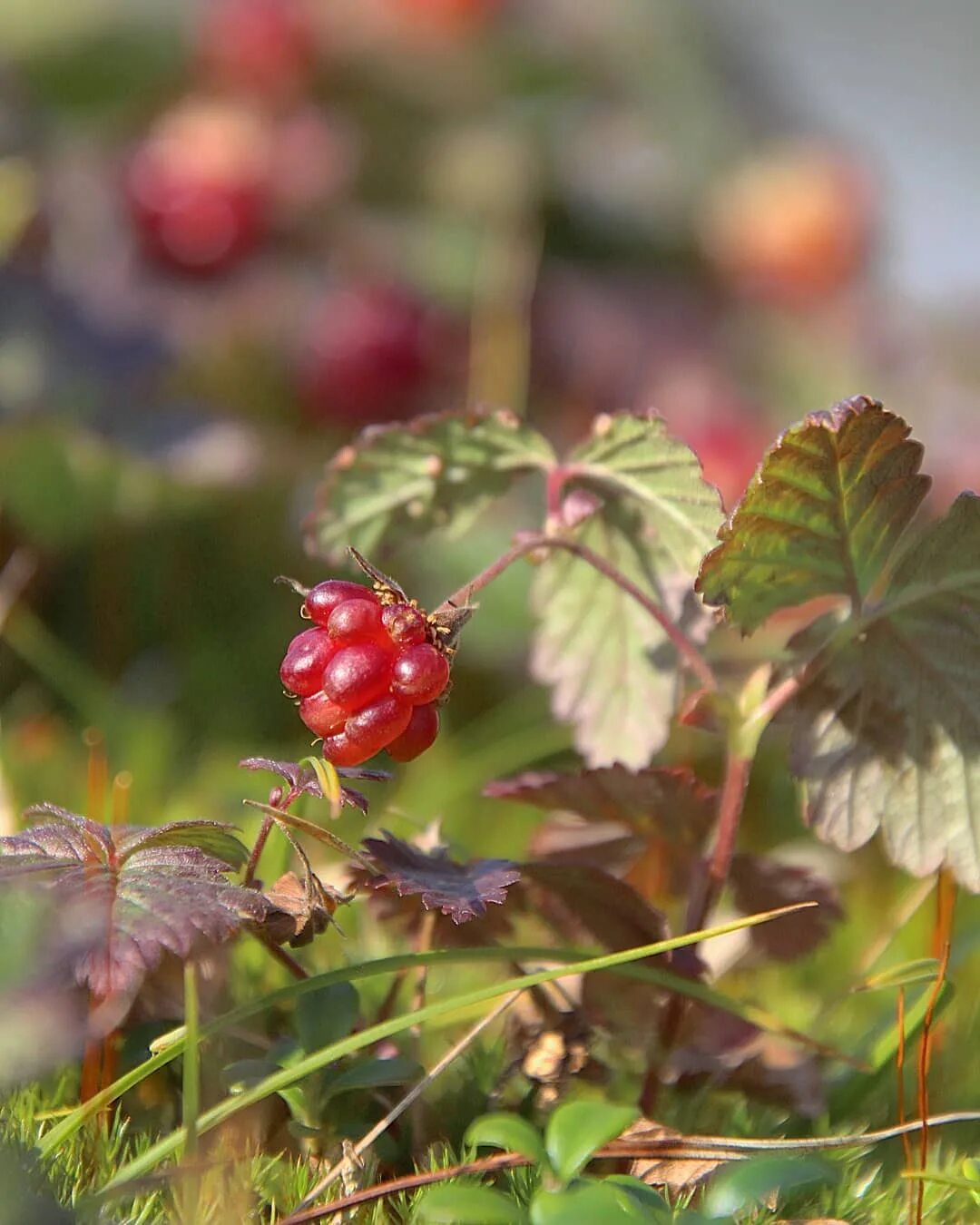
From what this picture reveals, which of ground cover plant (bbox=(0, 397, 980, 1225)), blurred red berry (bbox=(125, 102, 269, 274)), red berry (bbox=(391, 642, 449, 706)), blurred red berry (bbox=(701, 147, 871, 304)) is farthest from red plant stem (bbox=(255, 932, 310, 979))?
blurred red berry (bbox=(701, 147, 871, 304))

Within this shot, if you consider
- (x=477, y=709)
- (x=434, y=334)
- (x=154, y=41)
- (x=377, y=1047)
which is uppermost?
(x=154, y=41)

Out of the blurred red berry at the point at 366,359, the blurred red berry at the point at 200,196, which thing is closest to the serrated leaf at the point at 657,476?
the blurred red berry at the point at 366,359

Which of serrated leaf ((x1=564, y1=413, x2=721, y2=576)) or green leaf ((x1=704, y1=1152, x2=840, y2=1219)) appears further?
serrated leaf ((x1=564, y1=413, x2=721, y2=576))

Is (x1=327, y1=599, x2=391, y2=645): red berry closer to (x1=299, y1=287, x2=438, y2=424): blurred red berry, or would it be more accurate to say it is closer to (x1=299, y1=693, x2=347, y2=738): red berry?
(x1=299, y1=693, x2=347, y2=738): red berry

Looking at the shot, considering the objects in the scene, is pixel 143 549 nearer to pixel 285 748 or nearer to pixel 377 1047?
pixel 285 748

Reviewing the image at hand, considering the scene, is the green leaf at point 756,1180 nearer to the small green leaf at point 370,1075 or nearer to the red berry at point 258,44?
the small green leaf at point 370,1075

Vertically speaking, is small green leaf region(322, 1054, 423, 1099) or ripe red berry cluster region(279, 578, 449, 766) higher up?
ripe red berry cluster region(279, 578, 449, 766)

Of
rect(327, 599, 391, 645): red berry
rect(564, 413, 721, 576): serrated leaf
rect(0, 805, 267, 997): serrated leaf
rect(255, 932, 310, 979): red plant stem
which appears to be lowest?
rect(255, 932, 310, 979): red plant stem

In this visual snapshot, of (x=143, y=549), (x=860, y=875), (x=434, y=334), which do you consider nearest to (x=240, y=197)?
(x=434, y=334)
